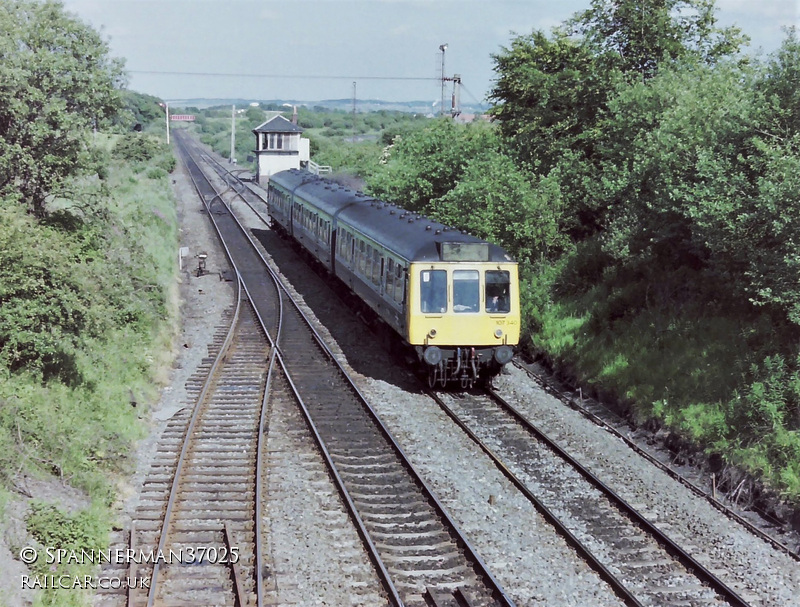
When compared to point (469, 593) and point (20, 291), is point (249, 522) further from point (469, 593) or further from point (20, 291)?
point (20, 291)

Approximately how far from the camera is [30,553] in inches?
372

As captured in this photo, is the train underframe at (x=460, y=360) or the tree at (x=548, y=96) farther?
the tree at (x=548, y=96)

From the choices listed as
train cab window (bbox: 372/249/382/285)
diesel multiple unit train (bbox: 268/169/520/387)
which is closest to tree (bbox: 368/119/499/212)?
train cab window (bbox: 372/249/382/285)

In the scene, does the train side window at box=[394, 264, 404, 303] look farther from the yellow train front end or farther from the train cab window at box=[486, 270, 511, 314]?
the train cab window at box=[486, 270, 511, 314]

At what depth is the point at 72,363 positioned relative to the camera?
14.5 metres

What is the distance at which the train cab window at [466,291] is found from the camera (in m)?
15.9

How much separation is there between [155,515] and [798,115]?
39.2ft

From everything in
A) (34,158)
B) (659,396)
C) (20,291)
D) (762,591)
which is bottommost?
(762,591)

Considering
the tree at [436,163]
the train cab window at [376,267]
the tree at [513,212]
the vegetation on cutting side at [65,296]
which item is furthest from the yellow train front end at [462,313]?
the tree at [436,163]

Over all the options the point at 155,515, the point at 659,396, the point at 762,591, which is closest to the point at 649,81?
the point at 659,396

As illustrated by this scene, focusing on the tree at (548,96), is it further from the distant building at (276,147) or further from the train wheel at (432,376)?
the distant building at (276,147)

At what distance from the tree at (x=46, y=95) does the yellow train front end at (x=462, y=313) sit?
6685 millimetres

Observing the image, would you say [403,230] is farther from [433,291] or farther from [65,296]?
[65,296]

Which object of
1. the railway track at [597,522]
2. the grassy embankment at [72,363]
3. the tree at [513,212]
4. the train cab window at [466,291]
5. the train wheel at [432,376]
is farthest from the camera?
the tree at [513,212]
